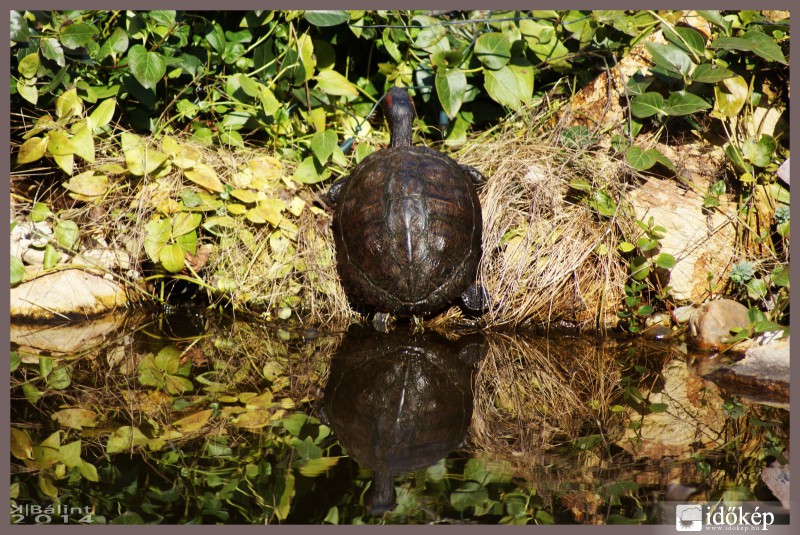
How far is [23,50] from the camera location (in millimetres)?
4035

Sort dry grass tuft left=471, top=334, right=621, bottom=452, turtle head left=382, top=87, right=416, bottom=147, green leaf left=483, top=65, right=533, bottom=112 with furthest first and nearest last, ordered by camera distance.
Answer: green leaf left=483, top=65, right=533, bottom=112
turtle head left=382, top=87, right=416, bottom=147
dry grass tuft left=471, top=334, right=621, bottom=452

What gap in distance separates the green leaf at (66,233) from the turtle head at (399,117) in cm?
194

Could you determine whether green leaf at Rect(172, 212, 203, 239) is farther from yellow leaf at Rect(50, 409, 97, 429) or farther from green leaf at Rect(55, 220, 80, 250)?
yellow leaf at Rect(50, 409, 97, 429)

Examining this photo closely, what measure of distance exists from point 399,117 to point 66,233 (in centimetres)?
207

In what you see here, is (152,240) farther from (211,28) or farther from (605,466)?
(605,466)

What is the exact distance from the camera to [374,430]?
254 centimetres

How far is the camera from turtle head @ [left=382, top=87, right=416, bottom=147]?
4.37 meters

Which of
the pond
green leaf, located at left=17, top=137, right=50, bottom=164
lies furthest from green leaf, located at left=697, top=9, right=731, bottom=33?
green leaf, located at left=17, top=137, right=50, bottom=164

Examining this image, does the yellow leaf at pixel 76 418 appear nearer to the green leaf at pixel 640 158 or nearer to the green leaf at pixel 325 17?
the green leaf at pixel 325 17

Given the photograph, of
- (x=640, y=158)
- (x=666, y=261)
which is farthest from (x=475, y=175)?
(x=666, y=261)

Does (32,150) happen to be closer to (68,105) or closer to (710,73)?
(68,105)

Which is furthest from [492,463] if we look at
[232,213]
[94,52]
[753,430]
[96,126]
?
[94,52]

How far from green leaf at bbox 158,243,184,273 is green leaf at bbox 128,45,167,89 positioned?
38.1 inches

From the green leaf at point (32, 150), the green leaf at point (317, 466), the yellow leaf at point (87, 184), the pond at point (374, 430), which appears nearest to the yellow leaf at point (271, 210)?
the pond at point (374, 430)
